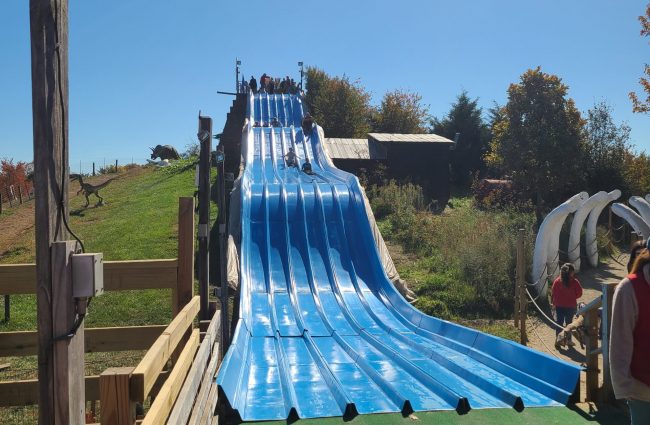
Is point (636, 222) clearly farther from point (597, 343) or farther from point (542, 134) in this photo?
point (597, 343)

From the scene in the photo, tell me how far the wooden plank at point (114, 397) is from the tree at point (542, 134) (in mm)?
19196

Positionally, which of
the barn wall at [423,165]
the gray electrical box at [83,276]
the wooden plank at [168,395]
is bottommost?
the wooden plank at [168,395]

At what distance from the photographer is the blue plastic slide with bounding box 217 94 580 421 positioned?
6.50m

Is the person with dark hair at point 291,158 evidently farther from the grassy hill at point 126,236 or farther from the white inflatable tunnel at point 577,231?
the white inflatable tunnel at point 577,231

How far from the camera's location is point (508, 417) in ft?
A: 19.5

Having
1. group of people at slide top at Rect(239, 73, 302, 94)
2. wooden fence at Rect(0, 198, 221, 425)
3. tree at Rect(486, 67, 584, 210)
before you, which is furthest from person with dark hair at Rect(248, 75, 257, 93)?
wooden fence at Rect(0, 198, 221, 425)

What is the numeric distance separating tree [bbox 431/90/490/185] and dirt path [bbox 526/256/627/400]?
1519 cm

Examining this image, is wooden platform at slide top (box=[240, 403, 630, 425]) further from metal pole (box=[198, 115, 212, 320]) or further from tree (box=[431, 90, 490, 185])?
tree (box=[431, 90, 490, 185])

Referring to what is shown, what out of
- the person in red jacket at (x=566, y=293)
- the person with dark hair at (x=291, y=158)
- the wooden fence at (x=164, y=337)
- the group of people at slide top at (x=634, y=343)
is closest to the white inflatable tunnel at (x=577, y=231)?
the person in red jacket at (x=566, y=293)

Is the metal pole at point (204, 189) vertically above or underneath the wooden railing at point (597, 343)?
above

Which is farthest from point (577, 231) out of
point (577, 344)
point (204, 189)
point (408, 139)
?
point (408, 139)

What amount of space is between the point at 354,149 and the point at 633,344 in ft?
71.8

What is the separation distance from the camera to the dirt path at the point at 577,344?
9.60 meters

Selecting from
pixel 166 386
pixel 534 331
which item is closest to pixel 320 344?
pixel 534 331
